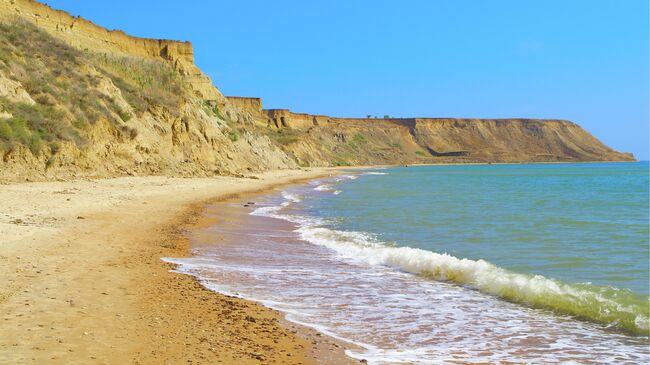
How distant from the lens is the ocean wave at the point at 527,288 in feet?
21.2

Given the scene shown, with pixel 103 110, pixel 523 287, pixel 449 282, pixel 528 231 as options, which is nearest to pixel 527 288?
pixel 523 287

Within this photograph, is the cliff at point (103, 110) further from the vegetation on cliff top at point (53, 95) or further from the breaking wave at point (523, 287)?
the breaking wave at point (523, 287)

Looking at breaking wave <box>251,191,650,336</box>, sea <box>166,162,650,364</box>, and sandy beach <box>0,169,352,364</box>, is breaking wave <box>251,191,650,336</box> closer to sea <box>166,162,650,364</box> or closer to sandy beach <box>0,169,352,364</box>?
sea <box>166,162,650,364</box>

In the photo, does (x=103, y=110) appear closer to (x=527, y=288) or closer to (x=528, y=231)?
(x=528, y=231)

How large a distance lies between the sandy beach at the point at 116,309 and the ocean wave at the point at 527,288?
10.9ft

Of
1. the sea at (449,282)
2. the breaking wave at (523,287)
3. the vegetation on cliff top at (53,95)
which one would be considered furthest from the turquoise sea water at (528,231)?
the vegetation on cliff top at (53,95)

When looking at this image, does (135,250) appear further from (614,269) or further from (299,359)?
(614,269)

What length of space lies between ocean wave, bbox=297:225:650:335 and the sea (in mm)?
21

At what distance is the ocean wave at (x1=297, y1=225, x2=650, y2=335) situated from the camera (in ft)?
21.2

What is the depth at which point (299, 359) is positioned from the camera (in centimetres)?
464

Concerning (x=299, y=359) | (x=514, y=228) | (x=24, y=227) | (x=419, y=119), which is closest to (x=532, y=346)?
(x=299, y=359)

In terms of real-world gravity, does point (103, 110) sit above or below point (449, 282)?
above

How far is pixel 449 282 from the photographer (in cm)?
850

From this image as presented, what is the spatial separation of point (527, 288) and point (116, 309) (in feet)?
17.1
